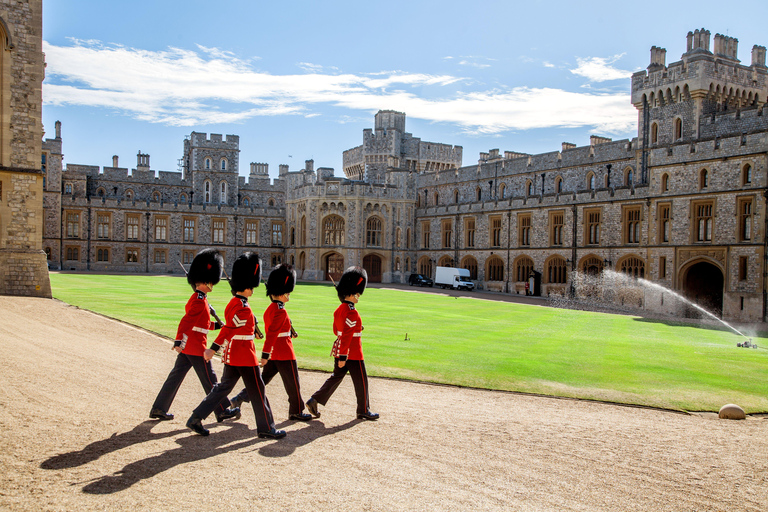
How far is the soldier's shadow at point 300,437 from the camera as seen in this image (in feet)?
19.9

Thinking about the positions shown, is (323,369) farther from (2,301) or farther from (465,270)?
(465,270)

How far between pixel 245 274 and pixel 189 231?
46911 mm

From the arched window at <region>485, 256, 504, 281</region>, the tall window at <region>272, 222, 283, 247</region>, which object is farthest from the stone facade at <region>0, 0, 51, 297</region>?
the tall window at <region>272, 222, 283, 247</region>

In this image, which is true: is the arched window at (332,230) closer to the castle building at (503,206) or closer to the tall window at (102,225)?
the castle building at (503,206)

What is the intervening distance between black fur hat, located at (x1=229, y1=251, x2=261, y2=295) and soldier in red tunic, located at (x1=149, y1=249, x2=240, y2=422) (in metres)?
0.37

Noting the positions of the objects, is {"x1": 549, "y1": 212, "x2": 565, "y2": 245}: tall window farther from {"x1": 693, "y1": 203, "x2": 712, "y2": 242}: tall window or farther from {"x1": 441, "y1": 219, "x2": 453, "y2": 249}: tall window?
{"x1": 441, "y1": 219, "x2": 453, "y2": 249}: tall window

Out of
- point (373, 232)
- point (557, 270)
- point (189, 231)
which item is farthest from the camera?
point (189, 231)

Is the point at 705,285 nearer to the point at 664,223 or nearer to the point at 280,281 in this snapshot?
the point at 664,223

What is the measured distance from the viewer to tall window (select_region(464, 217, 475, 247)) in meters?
44.4

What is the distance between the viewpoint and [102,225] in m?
48.7

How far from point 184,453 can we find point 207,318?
66.0 inches

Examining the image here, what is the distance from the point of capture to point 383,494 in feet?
16.6

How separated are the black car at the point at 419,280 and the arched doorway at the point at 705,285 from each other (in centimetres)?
1770

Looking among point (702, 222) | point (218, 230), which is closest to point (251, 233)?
point (218, 230)
